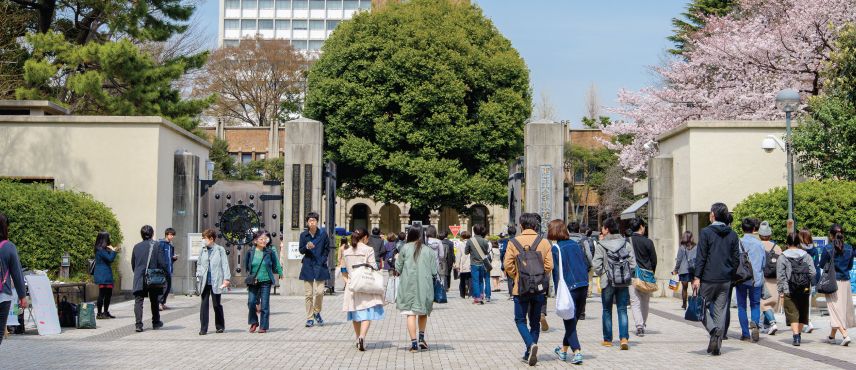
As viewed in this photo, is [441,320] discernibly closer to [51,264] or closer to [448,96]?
[51,264]

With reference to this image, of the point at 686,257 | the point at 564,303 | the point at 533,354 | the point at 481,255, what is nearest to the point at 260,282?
the point at 533,354

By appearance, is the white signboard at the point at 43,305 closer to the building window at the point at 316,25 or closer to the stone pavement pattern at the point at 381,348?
the stone pavement pattern at the point at 381,348

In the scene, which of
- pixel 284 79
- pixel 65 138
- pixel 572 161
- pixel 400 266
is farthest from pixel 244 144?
pixel 400 266

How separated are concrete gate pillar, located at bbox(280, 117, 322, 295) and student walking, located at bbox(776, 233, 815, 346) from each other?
1158cm

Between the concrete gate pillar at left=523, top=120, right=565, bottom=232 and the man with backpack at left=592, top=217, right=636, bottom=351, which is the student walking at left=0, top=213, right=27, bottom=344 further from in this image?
the concrete gate pillar at left=523, top=120, right=565, bottom=232

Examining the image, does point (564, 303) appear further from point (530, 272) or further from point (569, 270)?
point (569, 270)

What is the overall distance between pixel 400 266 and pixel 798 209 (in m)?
10.1

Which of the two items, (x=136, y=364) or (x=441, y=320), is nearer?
(x=136, y=364)

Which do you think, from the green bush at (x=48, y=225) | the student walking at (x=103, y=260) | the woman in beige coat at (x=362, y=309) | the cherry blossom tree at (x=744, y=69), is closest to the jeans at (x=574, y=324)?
the woman in beige coat at (x=362, y=309)

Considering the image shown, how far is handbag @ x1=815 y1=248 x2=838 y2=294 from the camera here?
12453 millimetres

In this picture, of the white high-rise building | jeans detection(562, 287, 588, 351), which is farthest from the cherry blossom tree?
the white high-rise building

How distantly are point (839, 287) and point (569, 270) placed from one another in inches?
180

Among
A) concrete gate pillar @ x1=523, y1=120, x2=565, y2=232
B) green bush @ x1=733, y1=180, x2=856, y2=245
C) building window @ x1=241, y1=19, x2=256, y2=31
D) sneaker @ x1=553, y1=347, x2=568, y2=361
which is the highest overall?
building window @ x1=241, y1=19, x2=256, y2=31

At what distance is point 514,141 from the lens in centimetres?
4128
